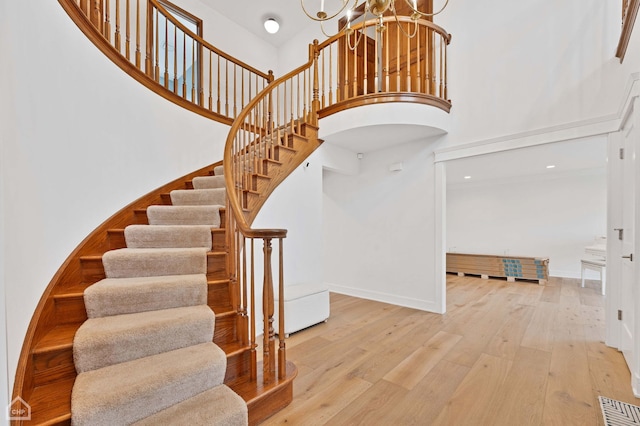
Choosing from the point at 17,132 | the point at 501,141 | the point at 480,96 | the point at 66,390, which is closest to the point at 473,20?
the point at 480,96

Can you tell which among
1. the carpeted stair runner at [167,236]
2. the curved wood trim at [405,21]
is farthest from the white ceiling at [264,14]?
the carpeted stair runner at [167,236]

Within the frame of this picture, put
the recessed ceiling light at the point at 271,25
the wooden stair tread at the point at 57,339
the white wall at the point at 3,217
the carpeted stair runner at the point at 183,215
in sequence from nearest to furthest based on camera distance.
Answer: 1. the white wall at the point at 3,217
2. the wooden stair tread at the point at 57,339
3. the carpeted stair runner at the point at 183,215
4. the recessed ceiling light at the point at 271,25

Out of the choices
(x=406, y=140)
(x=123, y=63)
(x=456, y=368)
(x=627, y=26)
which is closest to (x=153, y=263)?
(x=123, y=63)

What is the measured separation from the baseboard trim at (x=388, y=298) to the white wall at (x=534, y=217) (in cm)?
382

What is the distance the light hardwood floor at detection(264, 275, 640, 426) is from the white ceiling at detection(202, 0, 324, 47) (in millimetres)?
5075

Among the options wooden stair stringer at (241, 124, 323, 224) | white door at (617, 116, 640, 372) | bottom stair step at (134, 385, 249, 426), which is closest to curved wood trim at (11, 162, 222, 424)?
bottom stair step at (134, 385, 249, 426)

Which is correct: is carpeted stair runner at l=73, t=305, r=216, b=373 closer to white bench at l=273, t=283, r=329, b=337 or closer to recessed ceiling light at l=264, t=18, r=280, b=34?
white bench at l=273, t=283, r=329, b=337

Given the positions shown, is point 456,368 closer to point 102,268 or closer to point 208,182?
point 102,268

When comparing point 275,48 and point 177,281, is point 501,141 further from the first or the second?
point 275,48

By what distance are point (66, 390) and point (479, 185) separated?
7.65 metres

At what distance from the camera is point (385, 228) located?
417 cm

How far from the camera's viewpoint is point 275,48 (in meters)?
5.70

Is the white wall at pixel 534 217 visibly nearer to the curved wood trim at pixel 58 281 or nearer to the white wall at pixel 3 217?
the curved wood trim at pixel 58 281

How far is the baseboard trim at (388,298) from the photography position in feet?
12.0
